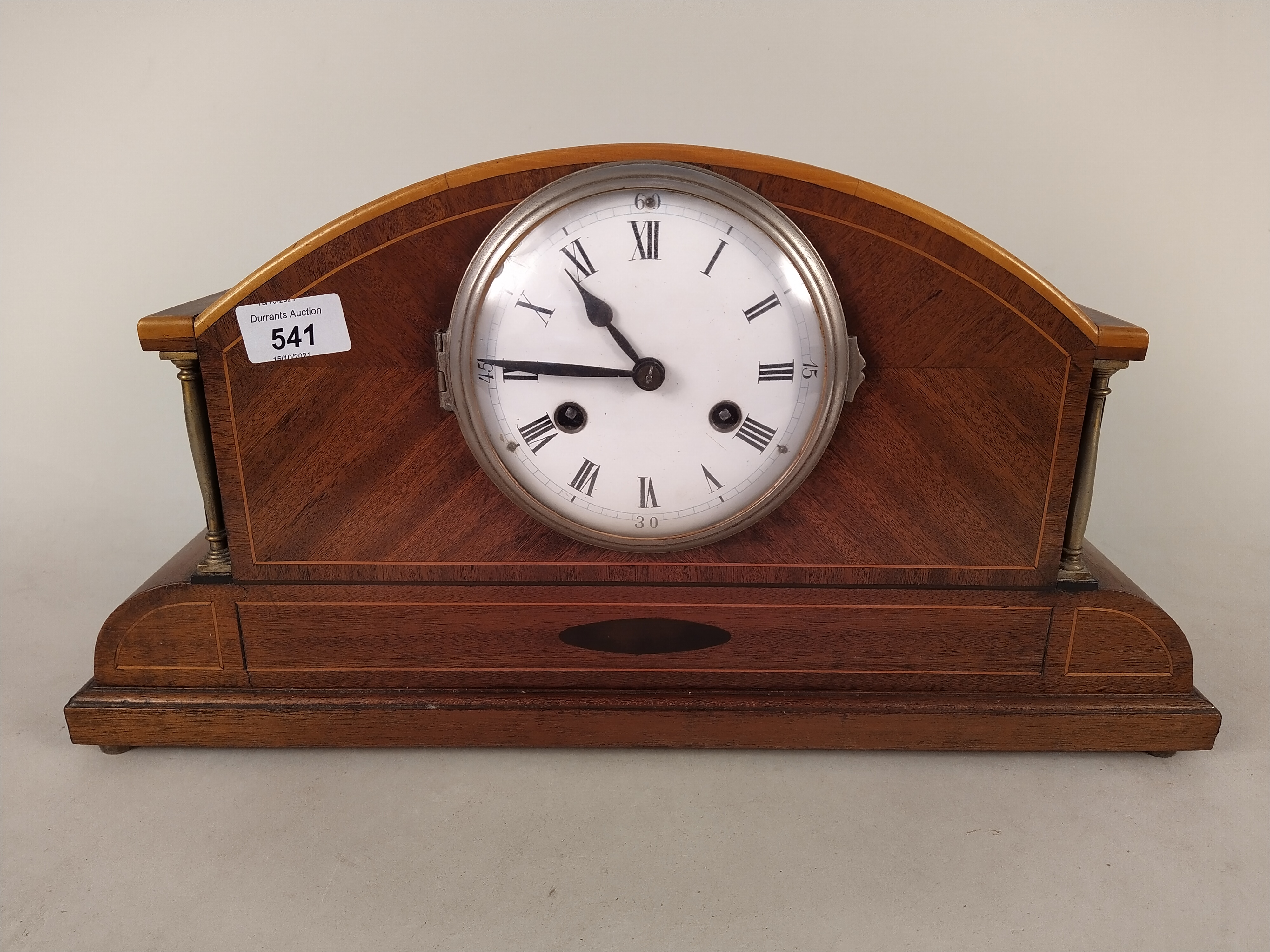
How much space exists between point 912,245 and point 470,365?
0.86 m

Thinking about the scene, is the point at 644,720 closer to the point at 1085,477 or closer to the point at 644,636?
the point at 644,636

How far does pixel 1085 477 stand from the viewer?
1.97 meters

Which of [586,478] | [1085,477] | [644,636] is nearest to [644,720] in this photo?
[644,636]

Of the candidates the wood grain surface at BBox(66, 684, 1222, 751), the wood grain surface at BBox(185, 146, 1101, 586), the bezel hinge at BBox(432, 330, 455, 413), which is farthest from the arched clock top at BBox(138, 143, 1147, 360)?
the wood grain surface at BBox(66, 684, 1222, 751)

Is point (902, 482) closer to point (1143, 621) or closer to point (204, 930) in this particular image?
point (1143, 621)

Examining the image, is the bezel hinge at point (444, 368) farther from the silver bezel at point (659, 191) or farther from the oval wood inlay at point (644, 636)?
the oval wood inlay at point (644, 636)

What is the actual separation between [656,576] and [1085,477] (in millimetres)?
887

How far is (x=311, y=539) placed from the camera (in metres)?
2.04

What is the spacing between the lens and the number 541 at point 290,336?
1.88m

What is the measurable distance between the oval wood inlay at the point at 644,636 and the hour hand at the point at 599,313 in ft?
1.96

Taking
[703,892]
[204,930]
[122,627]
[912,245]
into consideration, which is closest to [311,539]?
[122,627]

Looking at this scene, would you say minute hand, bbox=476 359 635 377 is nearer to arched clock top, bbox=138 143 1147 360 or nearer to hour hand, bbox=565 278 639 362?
hour hand, bbox=565 278 639 362

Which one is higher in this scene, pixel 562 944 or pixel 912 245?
pixel 912 245

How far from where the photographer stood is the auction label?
1867 mm
